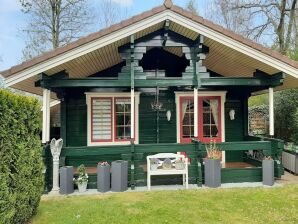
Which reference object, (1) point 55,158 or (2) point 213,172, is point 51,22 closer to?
(1) point 55,158

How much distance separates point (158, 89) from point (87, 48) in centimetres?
287

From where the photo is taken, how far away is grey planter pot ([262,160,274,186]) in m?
6.52

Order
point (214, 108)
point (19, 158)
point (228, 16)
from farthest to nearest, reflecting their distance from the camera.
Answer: point (228, 16), point (214, 108), point (19, 158)

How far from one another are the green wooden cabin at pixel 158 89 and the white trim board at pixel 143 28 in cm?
2

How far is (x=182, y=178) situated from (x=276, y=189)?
197 cm

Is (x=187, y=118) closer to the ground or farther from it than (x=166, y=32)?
closer to the ground

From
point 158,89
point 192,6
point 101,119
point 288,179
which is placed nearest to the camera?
point 288,179

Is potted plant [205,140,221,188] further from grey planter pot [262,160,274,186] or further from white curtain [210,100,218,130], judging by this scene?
white curtain [210,100,218,130]

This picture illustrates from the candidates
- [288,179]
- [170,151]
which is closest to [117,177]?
[170,151]

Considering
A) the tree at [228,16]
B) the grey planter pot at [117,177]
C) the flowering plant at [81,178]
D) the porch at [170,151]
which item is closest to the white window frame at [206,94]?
the porch at [170,151]

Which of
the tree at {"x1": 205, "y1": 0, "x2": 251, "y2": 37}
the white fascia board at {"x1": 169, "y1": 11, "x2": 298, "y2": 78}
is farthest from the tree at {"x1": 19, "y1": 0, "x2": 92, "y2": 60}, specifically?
the white fascia board at {"x1": 169, "y1": 11, "x2": 298, "y2": 78}

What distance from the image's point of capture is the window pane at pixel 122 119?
338 inches

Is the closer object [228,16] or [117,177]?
[117,177]

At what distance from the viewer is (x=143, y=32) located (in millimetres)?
6848
